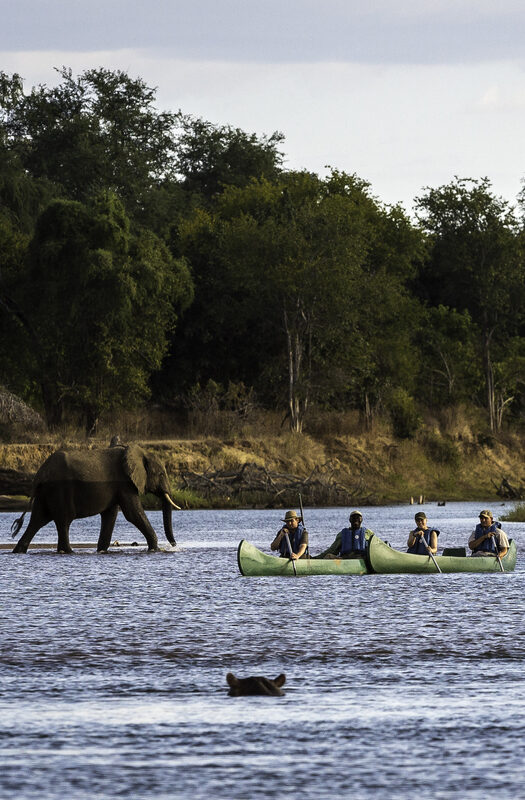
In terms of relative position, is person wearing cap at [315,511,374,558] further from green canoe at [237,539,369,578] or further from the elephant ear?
the elephant ear

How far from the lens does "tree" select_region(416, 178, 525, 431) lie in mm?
81125

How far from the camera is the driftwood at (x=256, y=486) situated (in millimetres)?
64000

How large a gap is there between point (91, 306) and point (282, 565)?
37.6 m

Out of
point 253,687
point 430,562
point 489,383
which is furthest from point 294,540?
point 489,383

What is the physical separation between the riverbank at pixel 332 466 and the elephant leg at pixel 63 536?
72.9 ft

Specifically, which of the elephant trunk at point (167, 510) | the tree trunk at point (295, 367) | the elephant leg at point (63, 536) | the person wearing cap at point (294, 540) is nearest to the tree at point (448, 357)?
the tree trunk at point (295, 367)

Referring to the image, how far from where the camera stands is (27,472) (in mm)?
59062

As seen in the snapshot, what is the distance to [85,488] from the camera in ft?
114

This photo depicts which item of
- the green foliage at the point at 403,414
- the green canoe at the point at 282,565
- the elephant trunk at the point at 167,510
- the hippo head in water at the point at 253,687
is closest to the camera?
the hippo head in water at the point at 253,687

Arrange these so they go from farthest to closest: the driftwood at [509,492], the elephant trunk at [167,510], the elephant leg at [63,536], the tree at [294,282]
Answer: the driftwood at [509,492]
the tree at [294,282]
the elephant trunk at [167,510]
the elephant leg at [63,536]

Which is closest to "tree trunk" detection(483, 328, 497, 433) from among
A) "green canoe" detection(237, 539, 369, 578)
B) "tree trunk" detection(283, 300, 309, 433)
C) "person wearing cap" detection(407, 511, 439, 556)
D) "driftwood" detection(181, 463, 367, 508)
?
"tree trunk" detection(283, 300, 309, 433)

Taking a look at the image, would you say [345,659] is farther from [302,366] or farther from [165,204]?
[165,204]

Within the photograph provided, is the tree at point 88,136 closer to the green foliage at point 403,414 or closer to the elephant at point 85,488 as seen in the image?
the green foliage at point 403,414

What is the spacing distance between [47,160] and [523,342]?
28.6 meters
